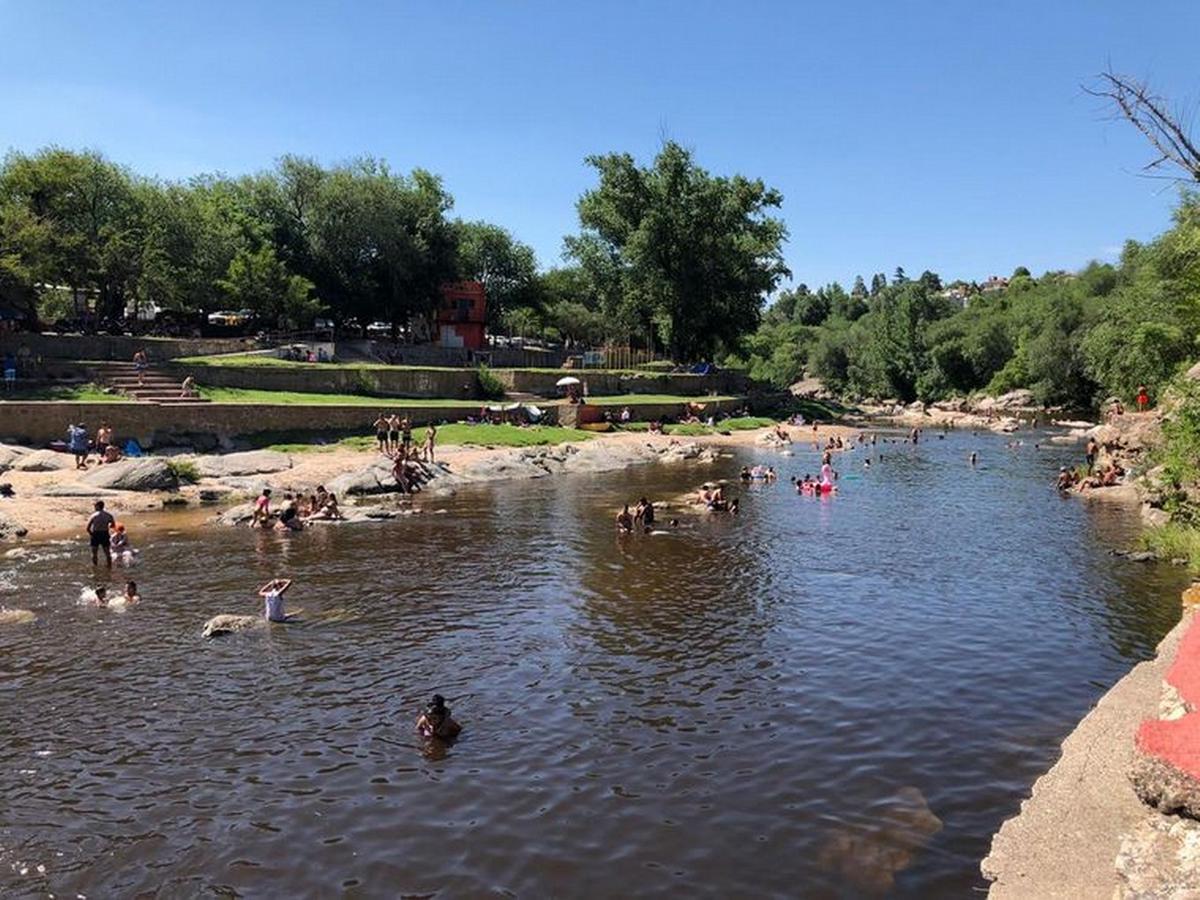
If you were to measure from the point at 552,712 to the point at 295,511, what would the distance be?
64.0 feet

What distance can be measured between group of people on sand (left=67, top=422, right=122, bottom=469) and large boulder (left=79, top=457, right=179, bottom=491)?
1.34 meters

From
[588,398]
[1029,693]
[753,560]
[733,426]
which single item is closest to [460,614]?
[753,560]

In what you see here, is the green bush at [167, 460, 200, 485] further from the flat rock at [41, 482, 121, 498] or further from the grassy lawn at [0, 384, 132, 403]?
the grassy lawn at [0, 384, 132, 403]

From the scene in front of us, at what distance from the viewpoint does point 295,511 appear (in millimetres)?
32812

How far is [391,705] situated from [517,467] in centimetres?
3120

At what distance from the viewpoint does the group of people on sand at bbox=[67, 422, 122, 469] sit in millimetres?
39812

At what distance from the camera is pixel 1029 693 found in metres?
16.9

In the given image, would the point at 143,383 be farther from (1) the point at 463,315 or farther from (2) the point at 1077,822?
(2) the point at 1077,822

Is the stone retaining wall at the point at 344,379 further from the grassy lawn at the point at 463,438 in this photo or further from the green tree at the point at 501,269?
the green tree at the point at 501,269

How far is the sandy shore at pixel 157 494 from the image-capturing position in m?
32.3

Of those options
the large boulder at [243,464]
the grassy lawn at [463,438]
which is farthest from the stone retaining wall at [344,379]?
the large boulder at [243,464]

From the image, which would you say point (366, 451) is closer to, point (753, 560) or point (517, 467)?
point (517, 467)

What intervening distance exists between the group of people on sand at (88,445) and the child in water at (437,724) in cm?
3101

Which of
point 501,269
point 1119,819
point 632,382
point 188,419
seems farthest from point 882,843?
point 501,269
